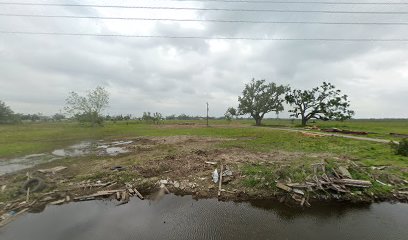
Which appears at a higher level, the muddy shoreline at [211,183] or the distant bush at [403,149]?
the distant bush at [403,149]

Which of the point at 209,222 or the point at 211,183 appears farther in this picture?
the point at 211,183

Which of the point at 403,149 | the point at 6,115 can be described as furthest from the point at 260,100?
the point at 6,115

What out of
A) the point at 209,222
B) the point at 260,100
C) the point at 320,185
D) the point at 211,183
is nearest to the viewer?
Answer: the point at 209,222

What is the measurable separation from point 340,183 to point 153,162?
1193 centimetres

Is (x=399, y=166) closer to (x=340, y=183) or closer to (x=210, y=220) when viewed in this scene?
(x=340, y=183)

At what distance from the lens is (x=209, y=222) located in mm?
8742

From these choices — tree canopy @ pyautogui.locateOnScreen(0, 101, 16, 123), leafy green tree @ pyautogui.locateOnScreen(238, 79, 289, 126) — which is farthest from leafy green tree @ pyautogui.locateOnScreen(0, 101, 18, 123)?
leafy green tree @ pyautogui.locateOnScreen(238, 79, 289, 126)

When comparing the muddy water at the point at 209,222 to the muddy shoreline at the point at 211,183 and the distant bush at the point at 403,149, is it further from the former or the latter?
the distant bush at the point at 403,149

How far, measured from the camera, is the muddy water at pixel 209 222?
25.9 ft

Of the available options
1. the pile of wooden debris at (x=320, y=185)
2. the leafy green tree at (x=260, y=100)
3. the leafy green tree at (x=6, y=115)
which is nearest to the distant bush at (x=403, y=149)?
the pile of wooden debris at (x=320, y=185)

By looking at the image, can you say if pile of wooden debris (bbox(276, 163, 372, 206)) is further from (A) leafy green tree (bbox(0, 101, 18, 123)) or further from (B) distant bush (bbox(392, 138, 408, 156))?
(A) leafy green tree (bbox(0, 101, 18, 123))

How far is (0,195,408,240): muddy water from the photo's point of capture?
7898 mm

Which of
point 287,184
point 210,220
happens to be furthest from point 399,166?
point 210,220

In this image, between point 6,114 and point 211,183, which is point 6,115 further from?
point 211,183
